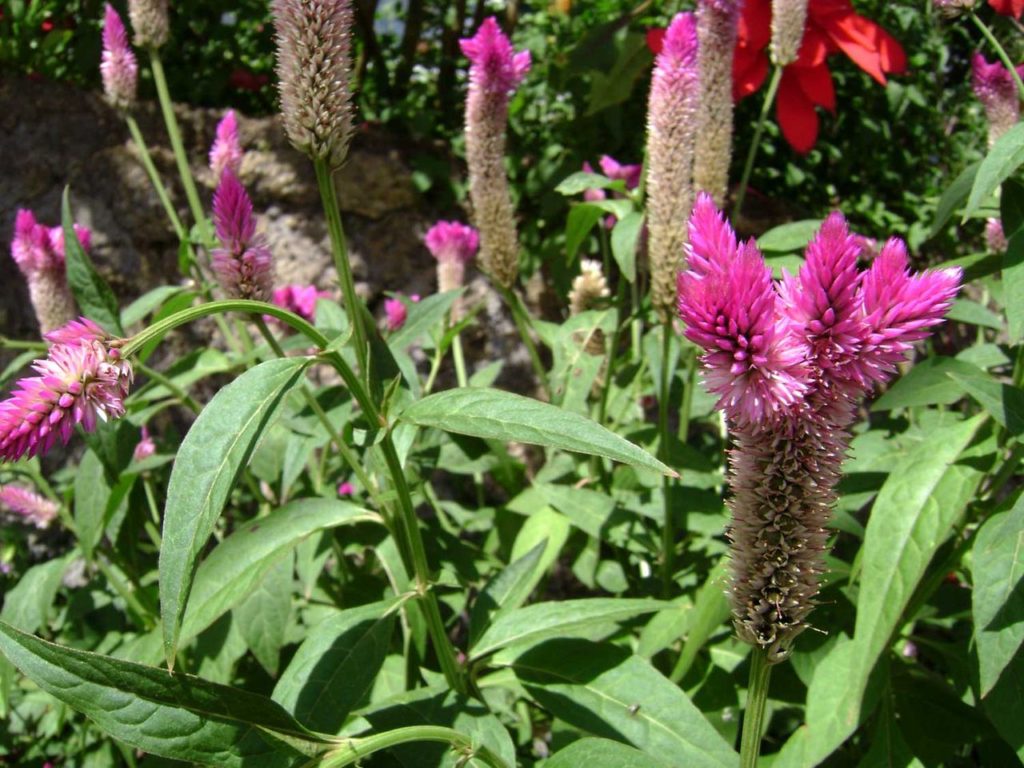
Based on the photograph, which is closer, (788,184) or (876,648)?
(876,648)

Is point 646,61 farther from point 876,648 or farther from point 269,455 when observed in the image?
point 876,648

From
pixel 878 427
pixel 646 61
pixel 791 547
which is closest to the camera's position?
pixel 791 547

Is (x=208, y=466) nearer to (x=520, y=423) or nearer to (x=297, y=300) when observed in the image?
(x=520, y=423)

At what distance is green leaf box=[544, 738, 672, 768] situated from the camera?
3.48ft

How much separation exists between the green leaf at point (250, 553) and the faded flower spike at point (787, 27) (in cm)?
140

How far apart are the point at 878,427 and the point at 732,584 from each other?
157 cm

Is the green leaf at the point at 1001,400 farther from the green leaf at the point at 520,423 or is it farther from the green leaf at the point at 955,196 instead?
the green leaf at the point at 520,423

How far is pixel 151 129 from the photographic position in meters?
3.04

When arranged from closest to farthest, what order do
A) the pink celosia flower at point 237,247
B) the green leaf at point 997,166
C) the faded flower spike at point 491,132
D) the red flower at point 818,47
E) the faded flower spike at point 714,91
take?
the green leaf at point 997,166
the pink celosia flower at point 237,247
the faded flower spike at point 714,91
the faded flower spike at point 491,132
the red flower at point 818,47

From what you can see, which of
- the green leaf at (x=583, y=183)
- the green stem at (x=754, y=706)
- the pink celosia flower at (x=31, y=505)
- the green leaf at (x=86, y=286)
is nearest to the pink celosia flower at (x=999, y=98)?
the green leaf at (x=583, y=183)

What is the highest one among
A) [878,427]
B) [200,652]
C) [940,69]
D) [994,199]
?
[940,69]

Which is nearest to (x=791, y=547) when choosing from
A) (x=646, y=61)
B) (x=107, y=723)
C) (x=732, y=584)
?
(x=732, y=584)

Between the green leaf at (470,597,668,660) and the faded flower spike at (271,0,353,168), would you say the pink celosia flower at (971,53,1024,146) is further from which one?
the faded flower spike at (271,0,353,168)

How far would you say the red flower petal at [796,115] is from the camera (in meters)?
2.63
